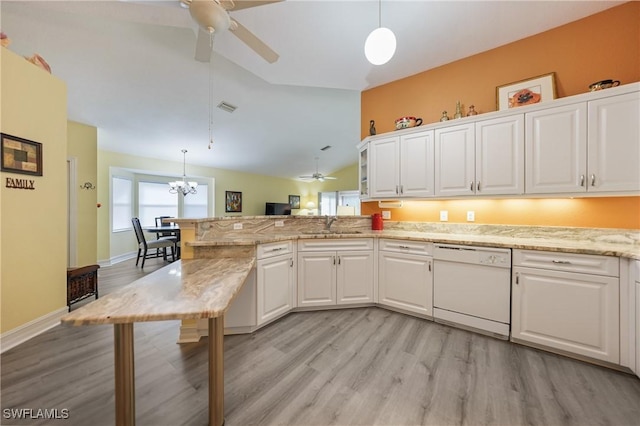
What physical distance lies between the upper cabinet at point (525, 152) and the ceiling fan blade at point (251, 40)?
1.70 meters

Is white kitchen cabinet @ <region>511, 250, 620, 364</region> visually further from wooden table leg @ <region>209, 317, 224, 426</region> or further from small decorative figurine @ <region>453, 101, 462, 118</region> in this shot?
wooden table leg @ <region>209, 317, 224, 426</region>

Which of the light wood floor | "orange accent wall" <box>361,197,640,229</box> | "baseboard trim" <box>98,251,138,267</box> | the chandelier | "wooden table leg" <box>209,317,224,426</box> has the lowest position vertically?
the light wood floor

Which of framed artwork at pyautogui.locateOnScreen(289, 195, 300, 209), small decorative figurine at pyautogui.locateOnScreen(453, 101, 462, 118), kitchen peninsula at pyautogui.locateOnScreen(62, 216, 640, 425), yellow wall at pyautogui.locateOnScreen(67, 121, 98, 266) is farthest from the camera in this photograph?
framed artwork at pyautogui.locateOnScreen(289, 195, 300, 209)

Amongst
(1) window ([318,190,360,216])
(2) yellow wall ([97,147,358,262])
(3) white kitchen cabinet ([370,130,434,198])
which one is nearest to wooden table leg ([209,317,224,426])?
(3) white kitchen cabinet ([370,130,434,198])

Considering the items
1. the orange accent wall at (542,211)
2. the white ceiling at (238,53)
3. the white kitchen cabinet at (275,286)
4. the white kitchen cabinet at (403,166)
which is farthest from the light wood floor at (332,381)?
the white ceiling at (238,53)

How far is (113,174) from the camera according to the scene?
580 centimetres

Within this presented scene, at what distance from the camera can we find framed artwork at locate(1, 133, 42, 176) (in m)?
2.11

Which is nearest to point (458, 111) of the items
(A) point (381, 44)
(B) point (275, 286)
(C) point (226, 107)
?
(A) point (381, 44)

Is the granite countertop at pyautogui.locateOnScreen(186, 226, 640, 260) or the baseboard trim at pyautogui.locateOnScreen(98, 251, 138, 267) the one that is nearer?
the granite countertop at pyautogui.locateOnScreen(186, 226, 640, 260)

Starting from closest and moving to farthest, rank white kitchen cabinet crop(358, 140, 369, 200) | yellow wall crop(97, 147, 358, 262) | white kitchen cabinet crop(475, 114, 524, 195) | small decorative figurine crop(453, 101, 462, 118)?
white kitchen cabinet crop(475, 114, 524, 195)
small decorative figurine crop(453, 101, 462, 118)
white kitchen cabinet crop(358, 140, 369, 200)
yellow wall crop(97, 147, 358, 262)

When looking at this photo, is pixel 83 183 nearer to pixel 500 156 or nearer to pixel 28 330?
pixel 28 330

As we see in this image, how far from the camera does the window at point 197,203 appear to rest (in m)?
7.63

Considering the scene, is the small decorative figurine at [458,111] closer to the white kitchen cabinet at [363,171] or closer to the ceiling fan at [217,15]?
the white kitchen cabinet at [363,171]

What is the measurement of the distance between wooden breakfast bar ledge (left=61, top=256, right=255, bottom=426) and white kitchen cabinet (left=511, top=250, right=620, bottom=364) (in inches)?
92.1
